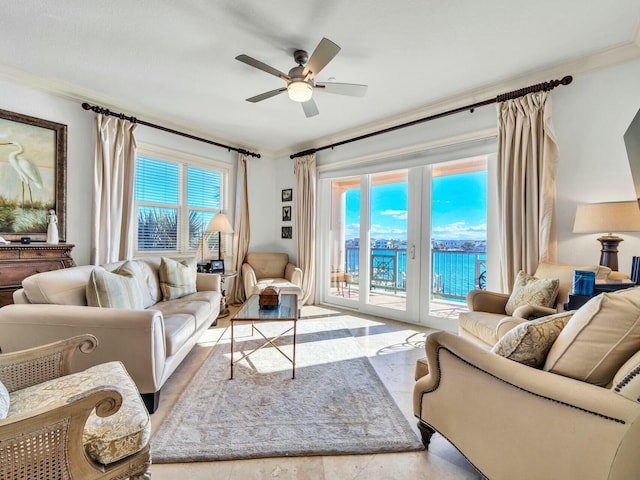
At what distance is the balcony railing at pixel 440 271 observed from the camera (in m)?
3.27

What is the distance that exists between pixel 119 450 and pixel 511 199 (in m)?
3.31

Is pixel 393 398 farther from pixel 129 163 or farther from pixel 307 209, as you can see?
pixel 129 163

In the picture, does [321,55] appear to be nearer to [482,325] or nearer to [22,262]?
[482,325]

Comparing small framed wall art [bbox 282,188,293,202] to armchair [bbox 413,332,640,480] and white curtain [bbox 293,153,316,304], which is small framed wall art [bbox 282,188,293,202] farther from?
armchair [bbox 413,332,640,480]

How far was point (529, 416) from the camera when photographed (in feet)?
3.22

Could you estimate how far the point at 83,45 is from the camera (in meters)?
2.31

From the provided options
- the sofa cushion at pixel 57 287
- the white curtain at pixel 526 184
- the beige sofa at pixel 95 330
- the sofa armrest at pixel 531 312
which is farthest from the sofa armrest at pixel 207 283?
the white curtain at pixel 526 184

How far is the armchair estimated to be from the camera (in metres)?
0.83

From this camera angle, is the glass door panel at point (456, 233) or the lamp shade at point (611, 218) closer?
the lamp shade at point (611, 218)

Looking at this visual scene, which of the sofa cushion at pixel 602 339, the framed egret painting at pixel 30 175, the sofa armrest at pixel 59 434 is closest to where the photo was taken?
the sofa armrest at pixel 59 434

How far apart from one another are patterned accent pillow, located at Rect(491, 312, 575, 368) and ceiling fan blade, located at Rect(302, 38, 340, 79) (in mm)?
1902

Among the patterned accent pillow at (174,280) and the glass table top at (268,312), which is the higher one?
the patterned accent pillow at (174,280)

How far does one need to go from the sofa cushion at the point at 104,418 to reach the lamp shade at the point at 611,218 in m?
2.96

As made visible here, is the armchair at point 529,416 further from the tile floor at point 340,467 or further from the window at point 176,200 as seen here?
the window at point 176,200
